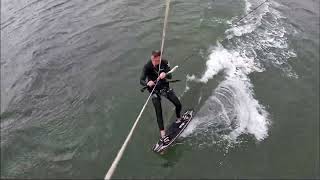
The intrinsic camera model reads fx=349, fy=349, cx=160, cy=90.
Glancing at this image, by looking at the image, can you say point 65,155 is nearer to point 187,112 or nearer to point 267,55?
point 187,112

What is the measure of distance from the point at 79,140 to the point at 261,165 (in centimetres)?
723

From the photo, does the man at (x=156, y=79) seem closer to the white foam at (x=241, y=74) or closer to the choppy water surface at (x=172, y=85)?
the choppy water surface at (x=172, y=85)

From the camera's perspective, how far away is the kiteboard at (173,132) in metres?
13.5

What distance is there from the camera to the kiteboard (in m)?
13.5

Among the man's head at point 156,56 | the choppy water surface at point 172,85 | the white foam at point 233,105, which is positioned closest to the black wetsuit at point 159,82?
the man's head at point 156,56

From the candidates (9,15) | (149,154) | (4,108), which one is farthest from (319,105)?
(9,15)

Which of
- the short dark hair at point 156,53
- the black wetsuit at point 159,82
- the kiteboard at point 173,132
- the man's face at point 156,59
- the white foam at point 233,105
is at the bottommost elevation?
the white foam at point 233,105

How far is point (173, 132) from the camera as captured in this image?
14.1m

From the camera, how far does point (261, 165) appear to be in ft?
41.8

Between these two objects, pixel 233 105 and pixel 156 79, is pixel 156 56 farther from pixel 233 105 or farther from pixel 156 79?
pixel 233 105

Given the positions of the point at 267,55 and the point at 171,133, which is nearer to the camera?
the point at 171,133

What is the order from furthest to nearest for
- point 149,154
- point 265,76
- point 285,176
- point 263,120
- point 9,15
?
1. point 9,15
2. point 265,76
3. point 263,120
4. point 149,154
5. point 285,176

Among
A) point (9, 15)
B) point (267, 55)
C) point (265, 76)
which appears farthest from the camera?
point (9, 15)

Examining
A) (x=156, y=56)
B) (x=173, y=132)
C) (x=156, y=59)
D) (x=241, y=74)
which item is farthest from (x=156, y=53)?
(x=241, y=74)
